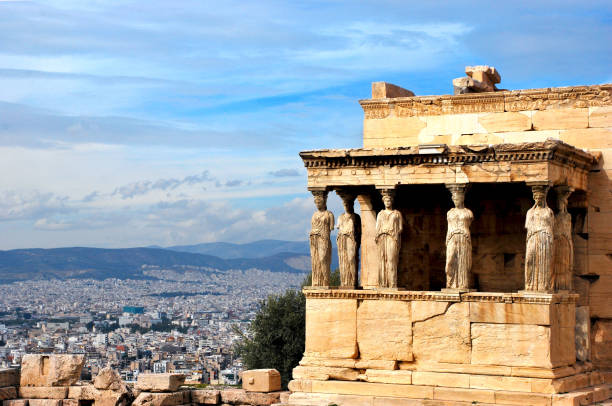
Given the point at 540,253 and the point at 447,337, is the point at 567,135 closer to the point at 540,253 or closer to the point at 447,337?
the point at 540,253

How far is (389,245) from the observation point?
61.9 feet

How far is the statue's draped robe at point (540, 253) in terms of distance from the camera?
701 inches

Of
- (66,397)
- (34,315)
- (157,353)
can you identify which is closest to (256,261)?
(34,315)

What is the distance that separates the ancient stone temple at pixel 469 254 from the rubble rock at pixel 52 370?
427cm

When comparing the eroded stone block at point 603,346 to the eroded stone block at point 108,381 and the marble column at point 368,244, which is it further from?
the eroded stone block at point 108,381

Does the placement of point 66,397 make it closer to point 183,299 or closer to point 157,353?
point 157,353

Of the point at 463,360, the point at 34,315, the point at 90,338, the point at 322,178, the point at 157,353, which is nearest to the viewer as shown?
the point at 463,360

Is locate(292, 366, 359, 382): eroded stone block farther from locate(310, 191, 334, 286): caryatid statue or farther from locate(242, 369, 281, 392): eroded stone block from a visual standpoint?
locate(310, 191, 334, 286): caryatid statue

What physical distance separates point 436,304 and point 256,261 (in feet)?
441

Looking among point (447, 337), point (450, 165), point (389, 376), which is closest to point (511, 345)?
point (447, 337)

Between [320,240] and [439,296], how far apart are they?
7.64ft

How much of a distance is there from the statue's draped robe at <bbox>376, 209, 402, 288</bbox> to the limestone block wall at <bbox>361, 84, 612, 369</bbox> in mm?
2067

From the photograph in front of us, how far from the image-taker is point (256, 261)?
15250 cm

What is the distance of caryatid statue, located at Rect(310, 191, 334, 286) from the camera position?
1942cm
